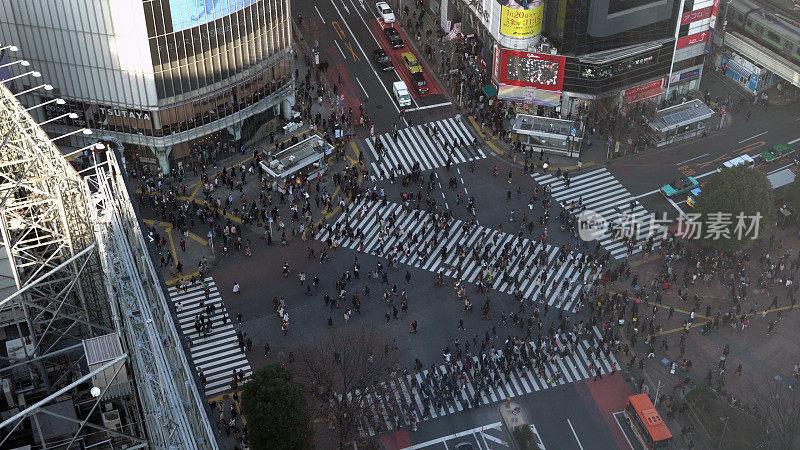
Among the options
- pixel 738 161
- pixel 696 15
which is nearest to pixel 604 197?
pixel 738 161

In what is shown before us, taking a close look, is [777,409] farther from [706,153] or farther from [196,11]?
[196,11]

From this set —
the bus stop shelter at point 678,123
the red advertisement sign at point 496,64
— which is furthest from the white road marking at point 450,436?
the red advertisement sign at point 496,64

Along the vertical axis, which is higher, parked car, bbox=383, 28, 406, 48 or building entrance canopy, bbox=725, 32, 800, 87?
building entrance canopy, bbox=725, 32, 800, 87

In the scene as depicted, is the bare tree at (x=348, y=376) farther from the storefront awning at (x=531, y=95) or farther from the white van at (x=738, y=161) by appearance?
the white van at (x=738, y=161)

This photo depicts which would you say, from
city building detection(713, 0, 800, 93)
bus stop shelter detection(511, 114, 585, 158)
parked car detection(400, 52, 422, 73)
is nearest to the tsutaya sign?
parked car detection(400, 52, 422, 73)

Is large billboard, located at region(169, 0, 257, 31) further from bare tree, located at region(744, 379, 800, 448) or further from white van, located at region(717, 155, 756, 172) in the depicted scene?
bare tree, located at region(744, 379, 800, 448)
